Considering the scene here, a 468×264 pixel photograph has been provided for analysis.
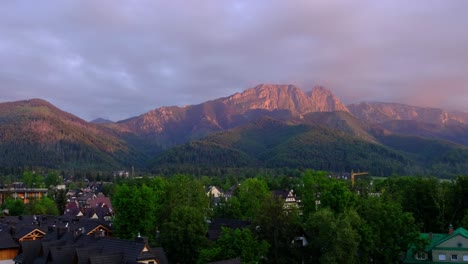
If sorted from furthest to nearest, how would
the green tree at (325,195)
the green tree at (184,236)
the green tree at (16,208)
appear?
the green tree at (16,208) → the green tree at (325,195) → the green tree at (184,236)

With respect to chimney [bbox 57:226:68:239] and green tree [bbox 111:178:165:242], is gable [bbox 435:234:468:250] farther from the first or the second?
chimney [bbox 57:226:68:239]

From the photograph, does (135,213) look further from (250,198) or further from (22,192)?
(22,192)

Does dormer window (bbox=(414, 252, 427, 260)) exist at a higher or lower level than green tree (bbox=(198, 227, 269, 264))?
lower

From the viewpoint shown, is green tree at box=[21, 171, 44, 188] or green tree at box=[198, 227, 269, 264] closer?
green tree at box=[198, 227, 269, 264]

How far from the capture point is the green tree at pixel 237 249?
156 ft

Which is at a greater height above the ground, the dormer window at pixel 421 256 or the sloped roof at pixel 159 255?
the sloped roof at pixel 159 255

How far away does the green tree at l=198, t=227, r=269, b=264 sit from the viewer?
156ft

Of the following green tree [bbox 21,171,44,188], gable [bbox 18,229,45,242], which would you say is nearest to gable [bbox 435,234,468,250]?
gable [bbox 18,229,45,242]

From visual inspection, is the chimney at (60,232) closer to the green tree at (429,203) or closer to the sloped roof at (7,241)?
the sloped roof at (7,241)

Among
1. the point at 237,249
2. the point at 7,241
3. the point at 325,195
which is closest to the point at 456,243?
the point at 325,195

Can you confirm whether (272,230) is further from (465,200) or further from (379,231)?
(465,200)

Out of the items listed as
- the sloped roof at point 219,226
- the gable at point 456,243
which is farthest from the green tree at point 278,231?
the gable at point 456,243

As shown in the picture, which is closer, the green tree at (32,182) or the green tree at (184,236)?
the green tree at (184,236)

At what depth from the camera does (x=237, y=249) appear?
47812 mm
